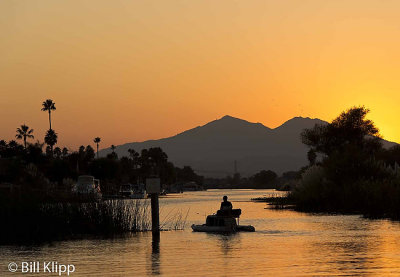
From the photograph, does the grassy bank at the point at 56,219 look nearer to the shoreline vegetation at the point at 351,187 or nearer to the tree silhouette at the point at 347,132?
the shoreline vegetation at the point at 351,187

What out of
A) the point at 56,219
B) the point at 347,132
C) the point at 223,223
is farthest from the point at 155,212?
the point at 347,132

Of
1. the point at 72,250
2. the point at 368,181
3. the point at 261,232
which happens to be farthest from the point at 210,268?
the point at 368,181

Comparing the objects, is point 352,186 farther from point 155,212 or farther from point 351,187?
point 155,212

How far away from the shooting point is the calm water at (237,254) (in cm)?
2741

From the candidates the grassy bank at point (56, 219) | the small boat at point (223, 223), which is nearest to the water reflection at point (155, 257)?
the grassy bank at point (56, 219)

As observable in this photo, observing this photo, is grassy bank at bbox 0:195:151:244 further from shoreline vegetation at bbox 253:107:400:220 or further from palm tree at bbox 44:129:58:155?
palm tree at bbox 44:129:58:155

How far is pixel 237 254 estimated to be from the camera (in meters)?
32.8

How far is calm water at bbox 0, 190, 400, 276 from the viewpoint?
89.9ft

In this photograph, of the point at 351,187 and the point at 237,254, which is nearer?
the point at 237,254

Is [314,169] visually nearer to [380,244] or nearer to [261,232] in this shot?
[261,232]

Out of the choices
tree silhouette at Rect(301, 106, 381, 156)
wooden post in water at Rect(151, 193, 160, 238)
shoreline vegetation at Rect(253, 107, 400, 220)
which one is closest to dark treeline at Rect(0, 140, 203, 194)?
wooden post in water at Rect(151, 193, 160, 238)

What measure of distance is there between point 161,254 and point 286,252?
5.20m

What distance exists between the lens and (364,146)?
377 ft

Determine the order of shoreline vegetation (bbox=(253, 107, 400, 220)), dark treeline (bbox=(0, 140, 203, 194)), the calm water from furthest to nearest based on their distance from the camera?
1. dark treeline (bbox=(0, 140, 203, 194))
2. shoreline vegetation (bbox=(253, 107, 400, 220))
3. the calm water
